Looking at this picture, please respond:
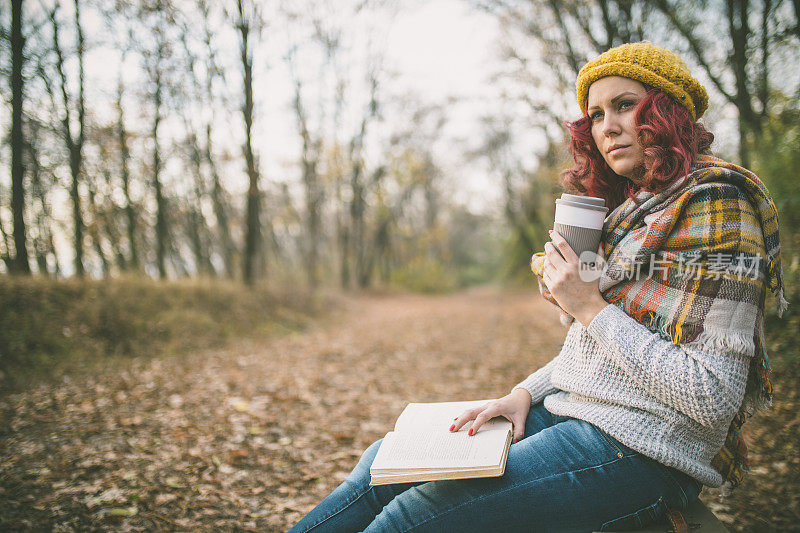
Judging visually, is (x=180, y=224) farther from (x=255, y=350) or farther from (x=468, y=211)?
(x=468, y=211)

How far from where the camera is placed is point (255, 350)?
7.05 meters

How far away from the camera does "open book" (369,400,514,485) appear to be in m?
1.19

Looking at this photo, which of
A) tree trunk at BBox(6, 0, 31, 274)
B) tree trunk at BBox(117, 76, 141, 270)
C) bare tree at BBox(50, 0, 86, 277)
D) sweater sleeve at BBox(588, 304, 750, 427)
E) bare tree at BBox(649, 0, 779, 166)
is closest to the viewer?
sweater sleeve at BBox(588, 304, 750, 427)

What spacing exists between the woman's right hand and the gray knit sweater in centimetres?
18

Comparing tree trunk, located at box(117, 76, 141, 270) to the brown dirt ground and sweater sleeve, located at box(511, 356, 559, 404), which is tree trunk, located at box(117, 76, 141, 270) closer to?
the brown dirt ground

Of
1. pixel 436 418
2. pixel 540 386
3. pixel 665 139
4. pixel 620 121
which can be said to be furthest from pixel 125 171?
pixel 665 139

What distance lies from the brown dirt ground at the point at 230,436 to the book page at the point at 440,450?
67.6 inches

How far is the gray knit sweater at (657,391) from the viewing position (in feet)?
3.56

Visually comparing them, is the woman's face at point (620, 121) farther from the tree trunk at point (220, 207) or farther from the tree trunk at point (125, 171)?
the tree trunk at point (220, 207)

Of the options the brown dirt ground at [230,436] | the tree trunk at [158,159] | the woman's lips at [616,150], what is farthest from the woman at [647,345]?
the tree trunk at [158,159]

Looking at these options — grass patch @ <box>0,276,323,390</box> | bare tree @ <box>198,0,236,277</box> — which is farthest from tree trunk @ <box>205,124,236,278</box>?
grass patch @ <box>0,276,323,390</box>

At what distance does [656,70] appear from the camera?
1.33 meters

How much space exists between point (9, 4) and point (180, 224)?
1240 centimetres

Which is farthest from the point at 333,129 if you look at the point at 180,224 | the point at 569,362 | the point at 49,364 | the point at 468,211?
the point at 468,211
